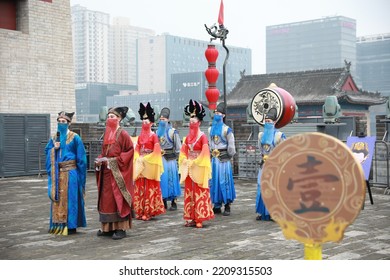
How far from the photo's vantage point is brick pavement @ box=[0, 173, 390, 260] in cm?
540

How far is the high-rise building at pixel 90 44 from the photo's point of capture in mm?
18172

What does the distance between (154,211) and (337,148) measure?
17.4 feet

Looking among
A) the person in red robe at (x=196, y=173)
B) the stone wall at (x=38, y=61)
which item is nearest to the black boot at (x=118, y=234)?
the person in red robe at (x=196, y=173)

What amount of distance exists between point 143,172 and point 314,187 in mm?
5246

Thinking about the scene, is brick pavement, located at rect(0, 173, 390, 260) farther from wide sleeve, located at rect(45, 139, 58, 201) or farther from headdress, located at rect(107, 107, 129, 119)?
headdress, located at rect(107, 107, 129, 119)

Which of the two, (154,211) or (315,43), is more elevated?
(315,43)

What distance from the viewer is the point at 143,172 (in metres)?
7.70

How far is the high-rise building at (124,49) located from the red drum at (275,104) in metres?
11.5

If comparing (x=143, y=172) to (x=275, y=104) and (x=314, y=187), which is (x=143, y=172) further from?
(x=314, y=187)

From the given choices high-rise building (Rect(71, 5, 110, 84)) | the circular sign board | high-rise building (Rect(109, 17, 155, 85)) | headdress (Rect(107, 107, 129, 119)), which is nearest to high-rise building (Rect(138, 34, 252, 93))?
high-rise building (Rect(109, 17, 155, 85))

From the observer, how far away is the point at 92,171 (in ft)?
49.4

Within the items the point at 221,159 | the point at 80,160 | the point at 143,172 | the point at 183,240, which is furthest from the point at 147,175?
the point at 183,240

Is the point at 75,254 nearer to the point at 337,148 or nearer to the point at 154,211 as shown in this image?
the point at 154,211

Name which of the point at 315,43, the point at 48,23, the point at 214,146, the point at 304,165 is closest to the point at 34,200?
the point at 214,146
